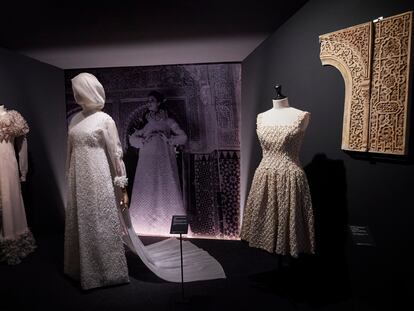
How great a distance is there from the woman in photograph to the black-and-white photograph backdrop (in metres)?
0.01

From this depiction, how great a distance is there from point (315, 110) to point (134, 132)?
6.67 ft

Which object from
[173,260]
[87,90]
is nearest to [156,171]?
[173,260]

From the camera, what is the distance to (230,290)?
239 centimetres

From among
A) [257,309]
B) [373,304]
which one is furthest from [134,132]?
[373,304]

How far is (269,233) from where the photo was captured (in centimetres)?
212

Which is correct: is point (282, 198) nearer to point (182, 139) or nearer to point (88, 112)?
point (182, 139)

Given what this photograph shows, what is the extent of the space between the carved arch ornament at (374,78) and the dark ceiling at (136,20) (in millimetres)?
613

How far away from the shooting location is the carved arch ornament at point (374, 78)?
185 cm

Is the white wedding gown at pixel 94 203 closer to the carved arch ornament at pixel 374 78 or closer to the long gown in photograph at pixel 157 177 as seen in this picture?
the long gown in photograph at pixel 157 177

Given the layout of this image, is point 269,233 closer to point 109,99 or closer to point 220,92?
point 220,92

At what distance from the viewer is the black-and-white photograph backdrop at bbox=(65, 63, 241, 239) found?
3227 millimetres

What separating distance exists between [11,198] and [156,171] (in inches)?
57.5

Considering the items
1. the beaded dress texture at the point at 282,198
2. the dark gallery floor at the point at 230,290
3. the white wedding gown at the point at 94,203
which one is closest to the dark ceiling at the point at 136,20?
the white wedding gown at the point at 94,203

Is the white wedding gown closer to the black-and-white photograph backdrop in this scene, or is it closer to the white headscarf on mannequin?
the white headscarf on mannequin
